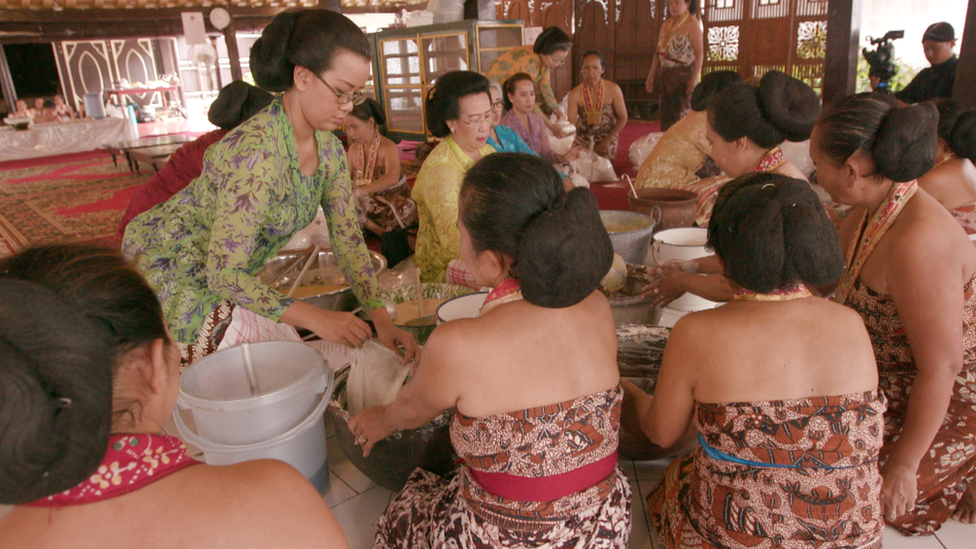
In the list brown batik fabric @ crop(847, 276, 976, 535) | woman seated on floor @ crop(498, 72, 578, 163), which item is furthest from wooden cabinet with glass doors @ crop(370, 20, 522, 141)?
brown batik fabric @ crop(847, 276, 976, 535)

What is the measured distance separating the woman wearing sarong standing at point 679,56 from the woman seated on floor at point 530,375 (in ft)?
20.5

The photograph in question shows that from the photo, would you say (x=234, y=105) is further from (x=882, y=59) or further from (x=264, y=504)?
(x=882, y=59)

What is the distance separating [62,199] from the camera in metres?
7.15

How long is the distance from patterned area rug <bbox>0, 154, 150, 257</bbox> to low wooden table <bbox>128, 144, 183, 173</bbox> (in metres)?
0.33

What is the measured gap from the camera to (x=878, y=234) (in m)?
1.60

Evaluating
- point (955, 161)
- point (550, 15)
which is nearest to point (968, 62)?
point (955, 161)

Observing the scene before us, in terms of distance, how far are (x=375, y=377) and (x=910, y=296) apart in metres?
1.42

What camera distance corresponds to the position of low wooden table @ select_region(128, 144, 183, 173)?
7695mm

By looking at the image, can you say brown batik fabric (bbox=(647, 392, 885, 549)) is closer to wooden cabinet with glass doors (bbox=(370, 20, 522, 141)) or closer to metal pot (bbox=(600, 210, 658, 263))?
metal pot (bbox=(600, 210, 658, 263))

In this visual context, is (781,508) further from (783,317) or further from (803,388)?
(783,317)

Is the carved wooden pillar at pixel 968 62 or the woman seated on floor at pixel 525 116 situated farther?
the woman seated on floor at pixel 525 116

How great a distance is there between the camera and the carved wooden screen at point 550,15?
11.2 meters

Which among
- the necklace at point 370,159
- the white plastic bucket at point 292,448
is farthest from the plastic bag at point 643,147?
the white plastic bucket at point 292,448

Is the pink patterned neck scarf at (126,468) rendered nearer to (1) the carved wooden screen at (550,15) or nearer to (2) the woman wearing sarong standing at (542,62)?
(2) the woman wearing sarong standing at (542,62)
